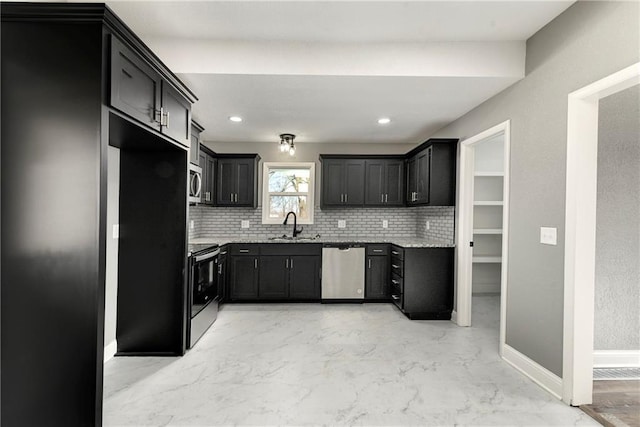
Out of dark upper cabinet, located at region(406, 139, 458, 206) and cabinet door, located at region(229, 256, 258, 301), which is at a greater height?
dark upper cabinet, located at region(406, 139, 458, 206)

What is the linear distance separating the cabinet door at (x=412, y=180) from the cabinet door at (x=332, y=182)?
100cm

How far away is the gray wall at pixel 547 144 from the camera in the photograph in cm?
204

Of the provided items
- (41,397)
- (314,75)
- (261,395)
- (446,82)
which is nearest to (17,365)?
(41,397)

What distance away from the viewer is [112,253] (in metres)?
2.93

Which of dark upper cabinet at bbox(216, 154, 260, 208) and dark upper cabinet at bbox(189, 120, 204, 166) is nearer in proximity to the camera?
dark upper cabinet at bbox(189, 120, 204, 166)

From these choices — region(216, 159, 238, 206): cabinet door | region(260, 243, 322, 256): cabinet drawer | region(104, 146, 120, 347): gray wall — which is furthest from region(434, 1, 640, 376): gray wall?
region(216, 159, 238, 206): cabinet door

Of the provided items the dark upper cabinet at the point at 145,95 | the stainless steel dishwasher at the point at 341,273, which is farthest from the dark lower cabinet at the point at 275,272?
the dark upper cabinet at the point at 145,95

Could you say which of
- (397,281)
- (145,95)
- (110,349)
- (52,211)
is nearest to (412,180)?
(397,281)

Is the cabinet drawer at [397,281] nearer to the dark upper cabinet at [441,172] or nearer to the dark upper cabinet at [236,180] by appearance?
the dark upper cabinet at [441,172]

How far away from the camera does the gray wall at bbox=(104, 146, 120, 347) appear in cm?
288

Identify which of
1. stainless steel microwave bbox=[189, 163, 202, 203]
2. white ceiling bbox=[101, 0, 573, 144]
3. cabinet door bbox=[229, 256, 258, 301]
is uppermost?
white ceiling bbox=[101, 0, 573, 144]

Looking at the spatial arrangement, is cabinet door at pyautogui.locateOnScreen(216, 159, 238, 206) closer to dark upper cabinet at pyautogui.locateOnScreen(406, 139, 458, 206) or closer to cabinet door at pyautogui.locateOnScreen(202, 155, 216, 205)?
cabinet door at pyautogui.locateOnScreen(202, 155, 216, 205)

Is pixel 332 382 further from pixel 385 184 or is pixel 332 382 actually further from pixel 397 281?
pixel 385 184

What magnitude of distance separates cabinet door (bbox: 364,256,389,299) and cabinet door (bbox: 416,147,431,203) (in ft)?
3.34
